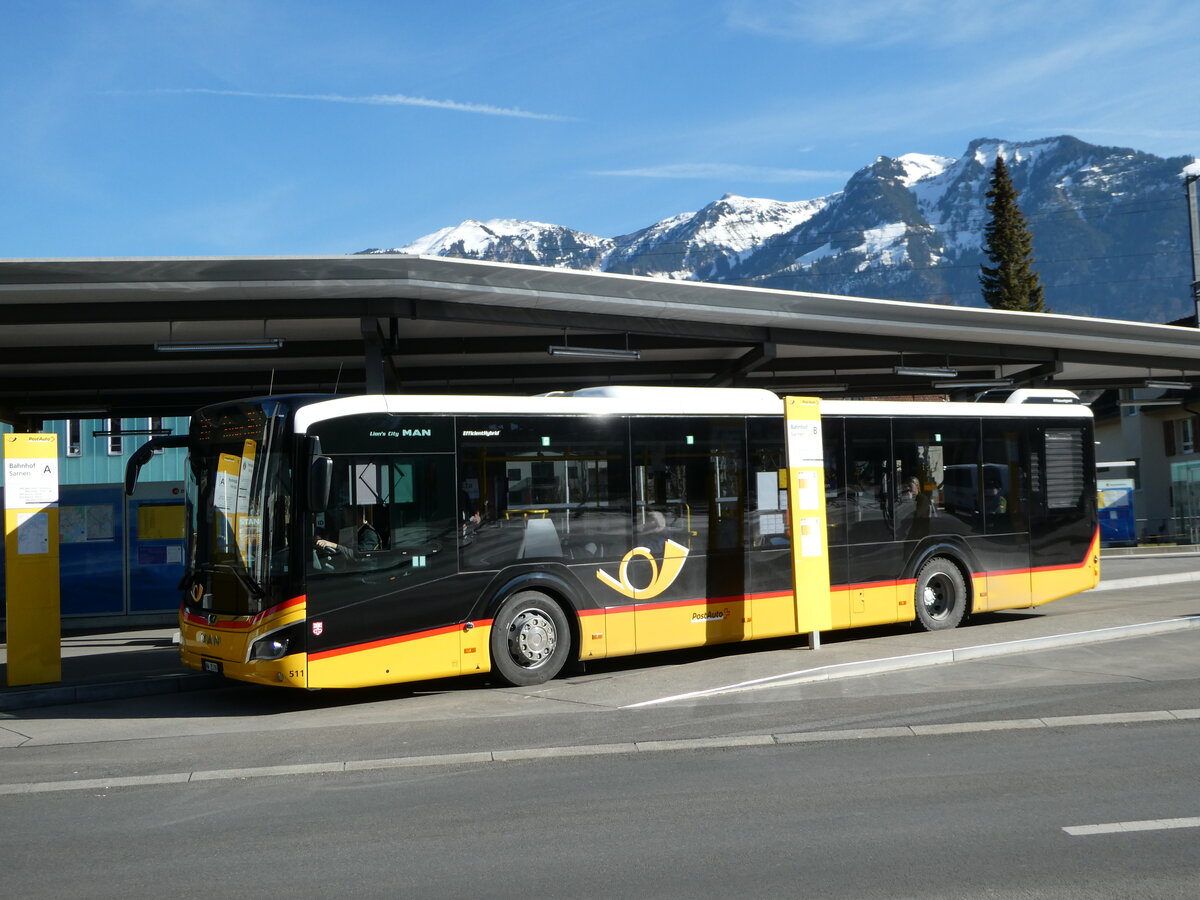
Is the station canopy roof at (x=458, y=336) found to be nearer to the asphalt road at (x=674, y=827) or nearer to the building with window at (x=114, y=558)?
the building with window at (x=114, y=558)

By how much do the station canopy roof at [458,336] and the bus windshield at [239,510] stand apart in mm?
3368

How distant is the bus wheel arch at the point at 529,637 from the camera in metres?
11.4

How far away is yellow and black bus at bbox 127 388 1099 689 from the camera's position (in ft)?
34.1

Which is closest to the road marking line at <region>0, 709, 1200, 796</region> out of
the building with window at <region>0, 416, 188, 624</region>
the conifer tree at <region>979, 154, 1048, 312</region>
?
the building with window at <region>0, 416, 188, 624</region>

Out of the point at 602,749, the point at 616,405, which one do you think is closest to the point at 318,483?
the point at 602,749

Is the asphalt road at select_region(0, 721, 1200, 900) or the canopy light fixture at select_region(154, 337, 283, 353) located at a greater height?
the canopy light fixture at select_region(154, 337, 283, 353)

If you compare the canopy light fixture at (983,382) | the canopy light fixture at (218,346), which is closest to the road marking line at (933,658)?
the canopy light fixture at (218,346)

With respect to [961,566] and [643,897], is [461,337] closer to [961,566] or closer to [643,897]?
[961,566]

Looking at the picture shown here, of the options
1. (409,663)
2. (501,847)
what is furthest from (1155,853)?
(409,663)

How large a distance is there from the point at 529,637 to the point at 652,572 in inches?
63.5

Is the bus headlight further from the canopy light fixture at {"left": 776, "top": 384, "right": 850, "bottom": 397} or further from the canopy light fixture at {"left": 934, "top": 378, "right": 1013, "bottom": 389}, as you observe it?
the canopy light fixture at {"left": 776, "top": 384, "right": 850, "bottom": 397}

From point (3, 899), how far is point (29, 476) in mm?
7848

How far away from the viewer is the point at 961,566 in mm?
15078

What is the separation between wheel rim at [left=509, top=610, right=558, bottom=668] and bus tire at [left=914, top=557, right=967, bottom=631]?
17.7ft
